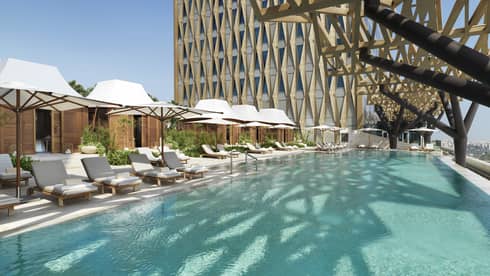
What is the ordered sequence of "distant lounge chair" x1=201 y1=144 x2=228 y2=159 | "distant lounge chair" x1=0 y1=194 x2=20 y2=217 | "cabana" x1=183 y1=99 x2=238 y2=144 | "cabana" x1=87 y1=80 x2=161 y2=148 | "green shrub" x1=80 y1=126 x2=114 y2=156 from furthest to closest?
"cabana" x1=183 y1=99 x2=238 y2=144 < "distant lounge chair" x1=201 y1=144 x2=228 y2=159 < "green shrub" x1=80 y1=126 x2=114 y2=156 < "cabana" x1=87 y1=80 x2=161 y2=148 < "distant lounge chair" x1=0 y1=194 x2=20 y2=217

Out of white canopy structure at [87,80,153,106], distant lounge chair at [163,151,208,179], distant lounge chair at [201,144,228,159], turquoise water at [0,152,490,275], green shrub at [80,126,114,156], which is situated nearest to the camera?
turquoise water at [0,152,490,275]

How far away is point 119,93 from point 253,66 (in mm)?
24424

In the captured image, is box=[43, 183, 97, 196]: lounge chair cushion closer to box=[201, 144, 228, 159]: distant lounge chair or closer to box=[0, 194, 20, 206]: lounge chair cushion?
box=[0, 194, 20, 206]: lounge chair cushion

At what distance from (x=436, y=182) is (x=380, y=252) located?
7.36m

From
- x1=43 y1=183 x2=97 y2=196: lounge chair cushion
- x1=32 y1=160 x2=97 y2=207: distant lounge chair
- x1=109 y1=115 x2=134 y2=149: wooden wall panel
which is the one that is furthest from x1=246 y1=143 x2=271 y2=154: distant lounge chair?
x1=43 y1=183 x2=97 y2=196: lounge chair cushion

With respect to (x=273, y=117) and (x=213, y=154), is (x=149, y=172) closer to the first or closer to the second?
(x=213, y=154)

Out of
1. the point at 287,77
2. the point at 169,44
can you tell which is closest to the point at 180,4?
the point at 169,44

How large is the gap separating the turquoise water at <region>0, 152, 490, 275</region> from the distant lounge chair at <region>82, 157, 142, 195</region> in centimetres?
95

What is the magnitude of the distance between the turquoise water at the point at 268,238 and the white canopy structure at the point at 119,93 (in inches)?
336

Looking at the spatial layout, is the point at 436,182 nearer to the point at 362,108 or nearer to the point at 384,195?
the point at 384,195

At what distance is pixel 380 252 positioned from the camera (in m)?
4.05

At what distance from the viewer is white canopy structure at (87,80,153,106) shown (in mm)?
13578

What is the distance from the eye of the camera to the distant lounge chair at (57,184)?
5.68 meters

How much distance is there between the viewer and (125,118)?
16953 millimetres
